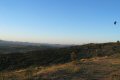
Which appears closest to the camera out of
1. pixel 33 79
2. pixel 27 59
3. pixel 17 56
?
pixel 33 79

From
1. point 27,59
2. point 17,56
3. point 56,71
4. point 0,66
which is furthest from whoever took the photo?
point 17,56

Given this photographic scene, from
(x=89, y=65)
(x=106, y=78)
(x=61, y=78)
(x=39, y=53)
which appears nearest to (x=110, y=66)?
(x=89, y=65)

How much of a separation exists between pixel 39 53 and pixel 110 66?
27.5 metres

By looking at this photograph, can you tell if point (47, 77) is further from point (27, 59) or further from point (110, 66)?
point (27, 59)

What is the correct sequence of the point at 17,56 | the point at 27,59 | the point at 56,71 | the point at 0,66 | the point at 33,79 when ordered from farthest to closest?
the point at 17,56, the point at 27,59, the point at 0,66, the point at 56,71, the point at 33,79

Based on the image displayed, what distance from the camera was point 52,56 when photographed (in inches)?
1615

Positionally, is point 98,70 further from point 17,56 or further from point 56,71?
point 17,56

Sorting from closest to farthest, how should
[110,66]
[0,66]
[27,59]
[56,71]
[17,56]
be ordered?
[56,71] → [110,66] → [0,66] → [27,59] → [17,56]

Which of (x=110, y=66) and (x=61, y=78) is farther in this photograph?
(x=110, y=66)

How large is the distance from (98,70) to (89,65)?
1751 millimetres

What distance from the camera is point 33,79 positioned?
48.6 feet

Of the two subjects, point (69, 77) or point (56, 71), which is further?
point (56, 71)

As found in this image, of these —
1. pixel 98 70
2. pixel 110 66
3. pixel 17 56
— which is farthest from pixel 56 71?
pixel 17 56

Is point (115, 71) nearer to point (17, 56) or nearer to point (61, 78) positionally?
point (61, 78)
